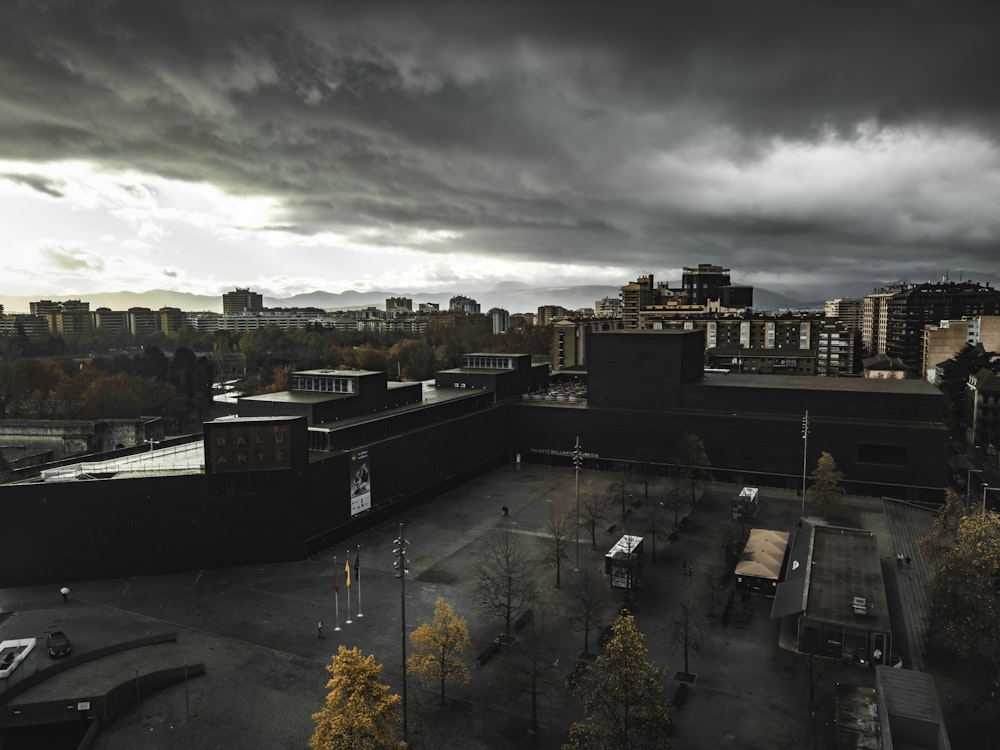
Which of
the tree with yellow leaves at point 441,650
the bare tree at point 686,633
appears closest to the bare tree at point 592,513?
the bare tree at point 686,633

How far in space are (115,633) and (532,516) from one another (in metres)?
37.8

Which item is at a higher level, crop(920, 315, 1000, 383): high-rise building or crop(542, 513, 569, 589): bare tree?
crop(920, 315, 1000, 383): high-rise building

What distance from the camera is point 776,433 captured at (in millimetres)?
74562

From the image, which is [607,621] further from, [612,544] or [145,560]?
[145,560]

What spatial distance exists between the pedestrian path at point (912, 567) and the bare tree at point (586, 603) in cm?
1906

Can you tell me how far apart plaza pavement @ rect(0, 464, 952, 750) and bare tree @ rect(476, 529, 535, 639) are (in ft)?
3.37

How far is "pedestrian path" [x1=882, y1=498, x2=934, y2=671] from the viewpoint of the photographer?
40.1 metres

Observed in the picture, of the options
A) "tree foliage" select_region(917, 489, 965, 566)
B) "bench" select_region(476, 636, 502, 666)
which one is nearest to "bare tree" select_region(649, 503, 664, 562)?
"bench" select_region(476, 636, 502, 666)

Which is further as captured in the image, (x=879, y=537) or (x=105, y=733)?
(x=879, y=537)

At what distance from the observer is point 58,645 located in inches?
1438

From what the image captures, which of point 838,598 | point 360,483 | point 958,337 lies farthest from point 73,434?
point 958,337

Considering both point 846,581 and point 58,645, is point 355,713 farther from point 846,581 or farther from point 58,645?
point 846,581

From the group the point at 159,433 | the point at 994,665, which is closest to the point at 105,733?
the point at 994,665

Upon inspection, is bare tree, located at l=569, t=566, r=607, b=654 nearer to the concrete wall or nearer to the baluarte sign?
the baluarte sign
